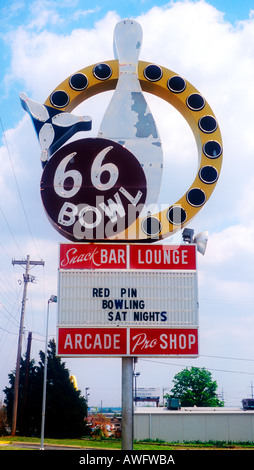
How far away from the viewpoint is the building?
42875 millimetres

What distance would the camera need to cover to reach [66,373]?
43938 mm

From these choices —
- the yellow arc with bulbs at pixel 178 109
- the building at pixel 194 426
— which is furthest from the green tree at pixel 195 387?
the yellow arc with bulbs at pixel 178 109

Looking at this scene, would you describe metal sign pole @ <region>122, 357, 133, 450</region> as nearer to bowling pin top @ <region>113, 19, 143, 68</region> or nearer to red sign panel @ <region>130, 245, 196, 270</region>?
red sign panel @ <region>130, 245, 196, 270</region>

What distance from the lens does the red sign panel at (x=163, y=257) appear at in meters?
11.8

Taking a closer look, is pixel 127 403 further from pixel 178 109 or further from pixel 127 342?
pixel 178 109

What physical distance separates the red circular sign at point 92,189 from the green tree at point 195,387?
75581mm

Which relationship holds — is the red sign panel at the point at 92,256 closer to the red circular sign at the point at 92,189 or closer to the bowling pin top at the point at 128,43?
the red circular sign at the point at 92,189

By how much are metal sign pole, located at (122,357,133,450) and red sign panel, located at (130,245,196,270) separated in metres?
2.06

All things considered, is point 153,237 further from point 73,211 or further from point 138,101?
point 138,101

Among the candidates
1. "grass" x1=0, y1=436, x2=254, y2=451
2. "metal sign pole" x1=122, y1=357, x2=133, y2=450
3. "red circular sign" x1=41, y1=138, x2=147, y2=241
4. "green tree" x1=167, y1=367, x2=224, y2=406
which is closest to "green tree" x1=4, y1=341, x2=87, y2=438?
"grass" x1=0, y1=436, x2=254, y2=451

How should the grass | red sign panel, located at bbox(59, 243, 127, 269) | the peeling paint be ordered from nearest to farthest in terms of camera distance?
red sign panel, located at bbox(59, 243, 127, 269)
the peeling paint
the grass
